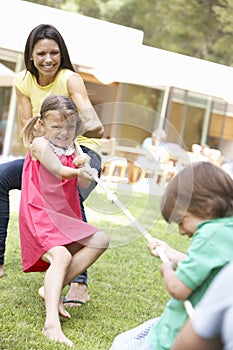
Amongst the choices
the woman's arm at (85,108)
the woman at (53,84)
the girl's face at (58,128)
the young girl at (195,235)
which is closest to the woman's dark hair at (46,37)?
the woman at (53,84)

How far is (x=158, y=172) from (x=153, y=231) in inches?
187

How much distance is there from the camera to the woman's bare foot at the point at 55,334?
3154 mm

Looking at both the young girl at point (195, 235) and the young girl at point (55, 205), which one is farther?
the young girl at point (55, 205)

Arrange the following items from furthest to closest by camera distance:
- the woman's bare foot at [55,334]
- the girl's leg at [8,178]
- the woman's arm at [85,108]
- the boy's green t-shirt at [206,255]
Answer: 1. the girl's leg at [8,178]
2. the woman's arm at [85,108]
3. the woman's bare foot at [55,334]
4. the boy's green t-shirt at [206,255]

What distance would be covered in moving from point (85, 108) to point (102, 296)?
1.25 meters

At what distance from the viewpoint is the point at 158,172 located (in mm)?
3359

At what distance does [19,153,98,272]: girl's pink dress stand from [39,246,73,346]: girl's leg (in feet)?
0.18

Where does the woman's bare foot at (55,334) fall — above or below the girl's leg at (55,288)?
below

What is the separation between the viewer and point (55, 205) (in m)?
3.52


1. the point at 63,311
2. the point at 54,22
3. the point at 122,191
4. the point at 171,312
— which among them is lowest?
Result: the point at 63,311

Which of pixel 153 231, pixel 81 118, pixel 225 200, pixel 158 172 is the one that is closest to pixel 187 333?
pixel 225 200

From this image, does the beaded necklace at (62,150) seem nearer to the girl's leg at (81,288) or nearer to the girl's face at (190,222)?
the girl's leg at (81,288)

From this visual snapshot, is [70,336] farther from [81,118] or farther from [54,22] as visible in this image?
[54,22]

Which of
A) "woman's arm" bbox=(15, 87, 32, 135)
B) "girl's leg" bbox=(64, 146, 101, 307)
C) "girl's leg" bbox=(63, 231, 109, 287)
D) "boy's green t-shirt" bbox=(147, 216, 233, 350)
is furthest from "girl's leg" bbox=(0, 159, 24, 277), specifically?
"boy's green t-shirt" bbox=(147, 216, 233, 350)
